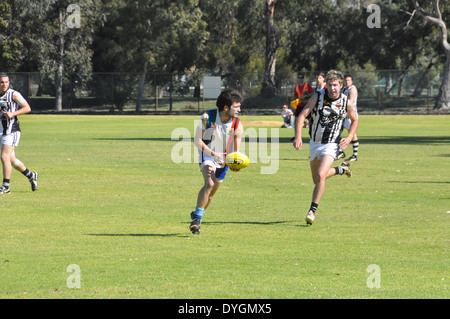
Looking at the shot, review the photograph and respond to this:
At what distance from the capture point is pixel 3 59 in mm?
67625

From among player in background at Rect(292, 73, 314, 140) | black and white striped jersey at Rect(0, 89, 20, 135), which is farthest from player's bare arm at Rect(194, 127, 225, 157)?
player in background at Rect(292, 73, 314, 140)

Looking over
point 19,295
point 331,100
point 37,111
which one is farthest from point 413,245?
point 37,111

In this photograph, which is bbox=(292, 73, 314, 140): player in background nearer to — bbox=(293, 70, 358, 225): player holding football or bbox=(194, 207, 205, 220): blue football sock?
bbox=(293, 70, 358, 225): player holding football

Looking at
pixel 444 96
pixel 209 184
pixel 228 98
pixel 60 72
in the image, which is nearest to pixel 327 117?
pixel 228 98

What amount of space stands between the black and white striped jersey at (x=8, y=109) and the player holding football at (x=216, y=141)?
5.91 metres

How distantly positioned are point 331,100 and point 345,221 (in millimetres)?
1799

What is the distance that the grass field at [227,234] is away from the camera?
25.8 feet

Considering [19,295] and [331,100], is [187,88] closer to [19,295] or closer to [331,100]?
[331,100]

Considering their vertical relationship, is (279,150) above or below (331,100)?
below

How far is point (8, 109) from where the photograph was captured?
1539cm

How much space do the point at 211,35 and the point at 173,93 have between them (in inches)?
648
